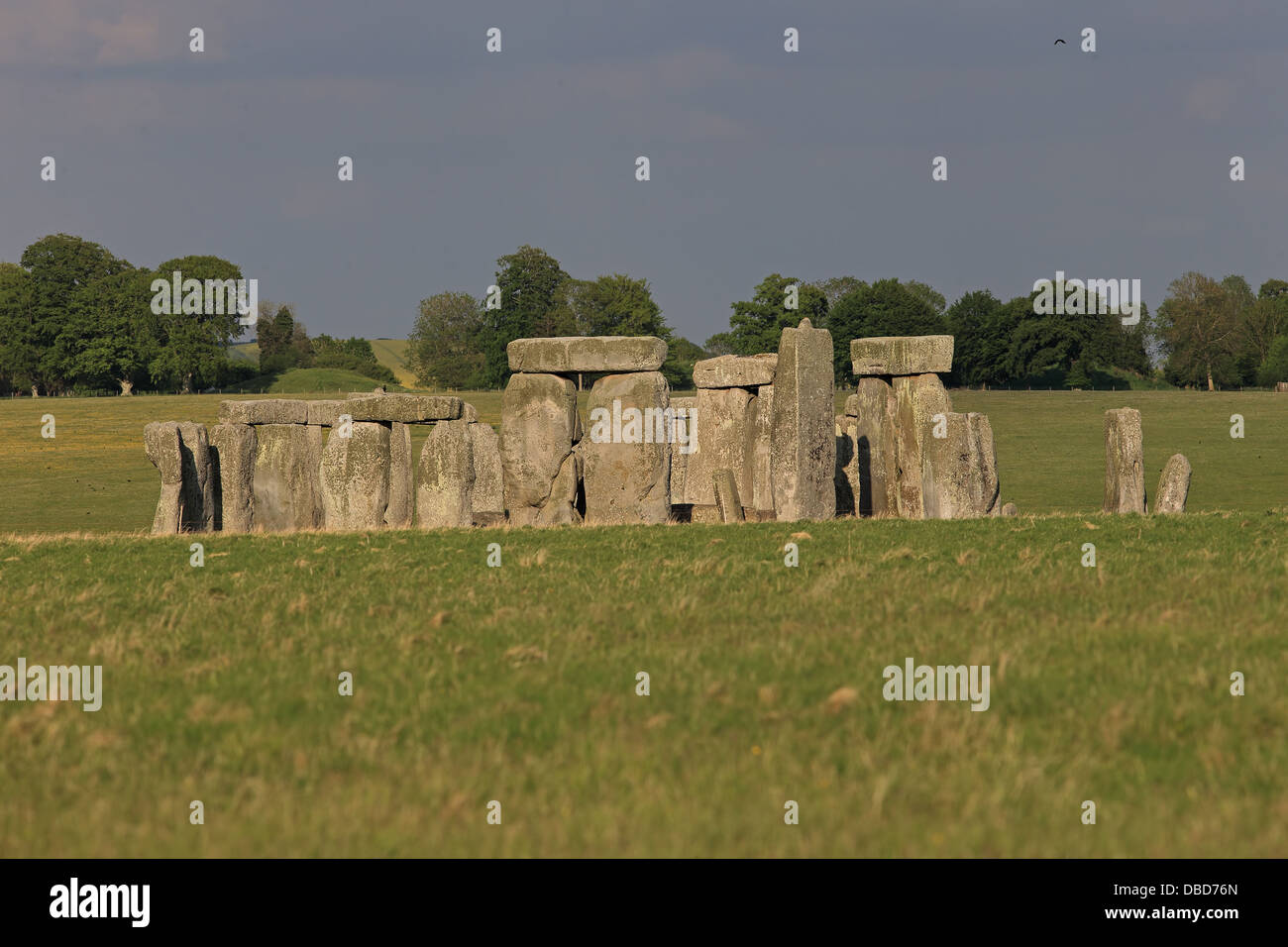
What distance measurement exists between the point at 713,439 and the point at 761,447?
293 centimetres

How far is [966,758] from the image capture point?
6.23m

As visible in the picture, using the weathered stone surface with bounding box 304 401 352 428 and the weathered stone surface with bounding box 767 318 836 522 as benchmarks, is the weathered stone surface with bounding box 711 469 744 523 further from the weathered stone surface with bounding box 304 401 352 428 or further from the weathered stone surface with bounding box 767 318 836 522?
the weathered stone surface with bounding box 304 401 352 428

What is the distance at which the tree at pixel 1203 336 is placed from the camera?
8650 cm

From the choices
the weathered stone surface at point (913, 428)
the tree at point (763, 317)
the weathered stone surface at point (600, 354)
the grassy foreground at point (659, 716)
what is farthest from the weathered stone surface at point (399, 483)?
the tree at point (763, 317)

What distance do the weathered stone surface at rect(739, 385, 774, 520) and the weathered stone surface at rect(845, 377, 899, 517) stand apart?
5.68 ft

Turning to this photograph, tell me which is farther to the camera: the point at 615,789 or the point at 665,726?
the point at 665,726

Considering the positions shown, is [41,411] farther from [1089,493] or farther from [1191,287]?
[1191,287]

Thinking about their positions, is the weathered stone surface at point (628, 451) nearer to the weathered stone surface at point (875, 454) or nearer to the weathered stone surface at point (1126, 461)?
the weathered stone surface at point (875, 454)

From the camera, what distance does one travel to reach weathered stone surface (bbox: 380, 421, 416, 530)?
21812mm

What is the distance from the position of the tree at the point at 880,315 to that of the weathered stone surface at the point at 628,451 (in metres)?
59.3

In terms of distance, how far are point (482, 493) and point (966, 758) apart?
692 inches
